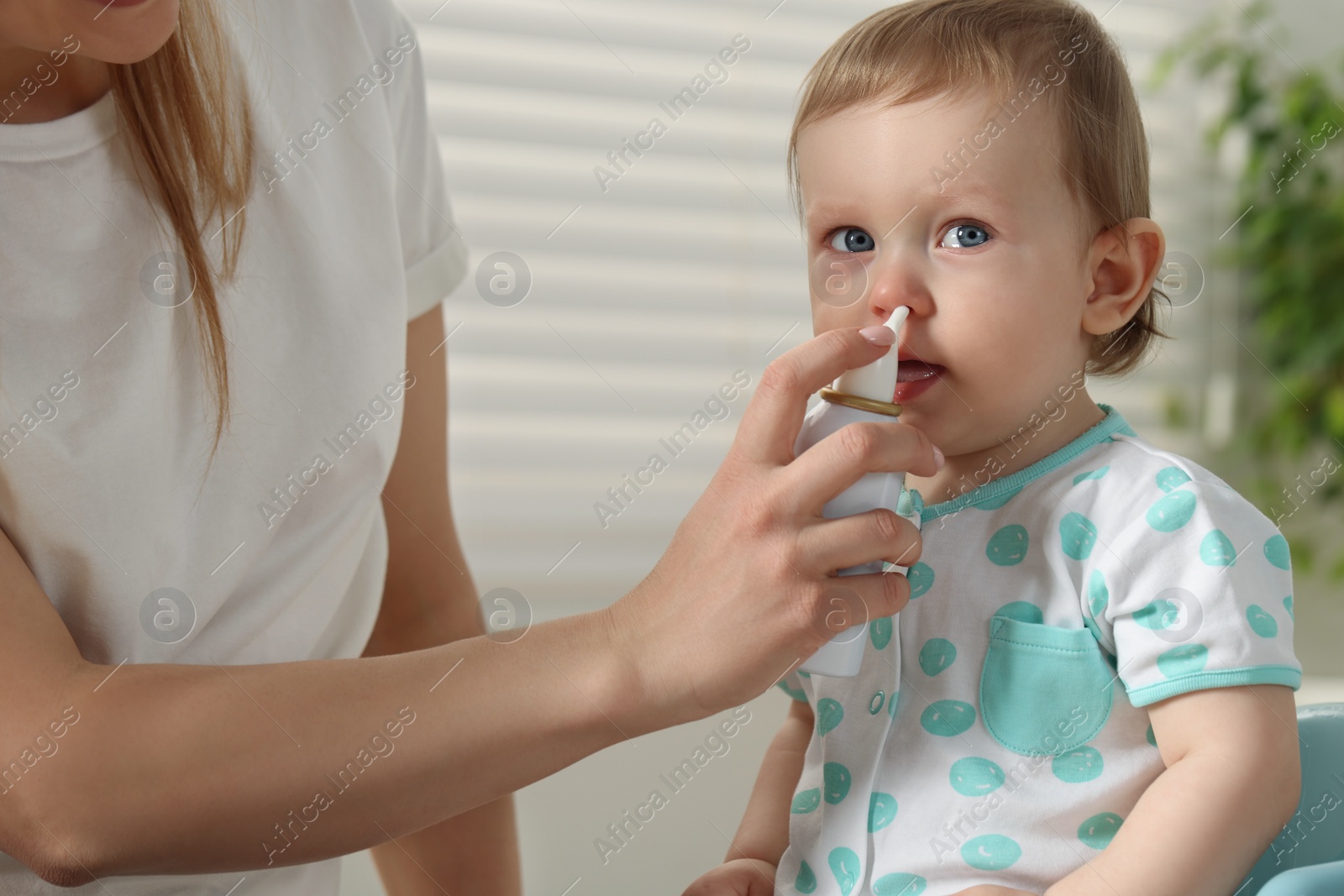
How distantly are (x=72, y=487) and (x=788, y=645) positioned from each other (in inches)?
17.1

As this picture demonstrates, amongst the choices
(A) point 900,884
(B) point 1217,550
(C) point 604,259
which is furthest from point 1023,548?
(C) point 604,259

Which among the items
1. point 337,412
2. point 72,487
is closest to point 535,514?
point 337,412

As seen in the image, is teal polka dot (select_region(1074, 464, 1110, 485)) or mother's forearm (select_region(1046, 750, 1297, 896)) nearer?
mother's forearm (select_region(1046, 750, 1297, 896))

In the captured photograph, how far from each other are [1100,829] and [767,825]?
0.24 m

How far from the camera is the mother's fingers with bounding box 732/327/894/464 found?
1.79 feet

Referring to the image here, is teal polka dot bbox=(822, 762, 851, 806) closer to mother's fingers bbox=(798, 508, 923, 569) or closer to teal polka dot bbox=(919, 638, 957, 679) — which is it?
teal polka dot bbox=(919, 638, 957, 679)

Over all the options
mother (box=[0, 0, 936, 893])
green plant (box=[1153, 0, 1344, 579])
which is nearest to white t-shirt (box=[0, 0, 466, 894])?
mother (box=[0, 0, 936, 893])

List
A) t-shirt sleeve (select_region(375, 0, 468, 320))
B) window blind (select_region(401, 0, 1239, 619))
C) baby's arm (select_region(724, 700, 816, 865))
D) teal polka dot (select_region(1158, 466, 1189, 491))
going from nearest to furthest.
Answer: teal polka dot (select_region(1158, 466, 1189, 491)) < baby's arm (select_region(724, 700, 816, 865)) < t-shirt sleeve (select_region(375, 0, 468, 320)) < window blind (select_region(401, 0, 1239, 619))

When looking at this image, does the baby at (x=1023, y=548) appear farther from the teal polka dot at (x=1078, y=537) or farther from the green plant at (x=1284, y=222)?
the green plant at (x=1284, y=222)

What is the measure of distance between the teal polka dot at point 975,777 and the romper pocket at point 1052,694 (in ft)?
0.06

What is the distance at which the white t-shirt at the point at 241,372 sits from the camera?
0.62m

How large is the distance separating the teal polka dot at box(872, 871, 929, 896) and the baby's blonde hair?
16.2 inches

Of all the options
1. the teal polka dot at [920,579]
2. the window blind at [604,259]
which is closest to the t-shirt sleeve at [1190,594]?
the teal polka dot at [920,579]

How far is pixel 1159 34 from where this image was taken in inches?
71.1
